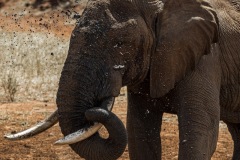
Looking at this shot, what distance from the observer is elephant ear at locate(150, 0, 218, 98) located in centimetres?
479

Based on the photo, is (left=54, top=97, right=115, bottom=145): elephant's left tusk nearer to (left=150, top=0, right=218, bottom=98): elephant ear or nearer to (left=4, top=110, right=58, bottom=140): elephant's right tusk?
(left=4, top=110, right=58, bottom=140): elephant's right tusk

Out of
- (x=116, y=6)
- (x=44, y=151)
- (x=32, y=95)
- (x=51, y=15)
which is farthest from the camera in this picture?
(x=51, y=15)

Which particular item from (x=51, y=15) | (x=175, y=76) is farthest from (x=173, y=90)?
(x=51, y=15)

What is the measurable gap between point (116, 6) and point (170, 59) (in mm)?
562

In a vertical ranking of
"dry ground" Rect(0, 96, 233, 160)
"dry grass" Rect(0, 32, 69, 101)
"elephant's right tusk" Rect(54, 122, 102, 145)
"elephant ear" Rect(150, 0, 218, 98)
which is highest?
"elephant ear" Rect(150, 0, 218, 98)

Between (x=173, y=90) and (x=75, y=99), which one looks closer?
(x=75, y=99)

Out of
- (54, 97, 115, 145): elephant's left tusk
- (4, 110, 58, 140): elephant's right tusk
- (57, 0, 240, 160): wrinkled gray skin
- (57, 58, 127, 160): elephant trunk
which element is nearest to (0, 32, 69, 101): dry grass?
(57, 0, 240, 160): wrinkled gray skin

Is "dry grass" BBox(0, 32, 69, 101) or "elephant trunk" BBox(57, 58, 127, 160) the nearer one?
"elephant trunk" BBox(57, 58, 127, 160)

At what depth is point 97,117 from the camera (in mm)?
4215

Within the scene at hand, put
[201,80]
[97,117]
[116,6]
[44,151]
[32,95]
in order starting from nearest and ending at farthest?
1. [97,117]
2. [116,6]
3. [201,80]
4. [44,151]
5. [32,95]

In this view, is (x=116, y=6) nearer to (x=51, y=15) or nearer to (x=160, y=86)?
(x=160, y=86)

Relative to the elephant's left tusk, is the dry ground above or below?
below

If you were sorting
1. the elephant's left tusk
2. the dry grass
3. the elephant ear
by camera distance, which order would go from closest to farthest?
the elephant's left tusk
the elephant ear
the dry grass

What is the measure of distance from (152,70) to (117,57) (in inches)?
14.5
